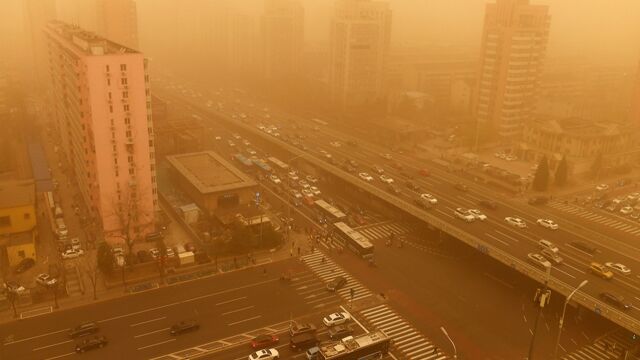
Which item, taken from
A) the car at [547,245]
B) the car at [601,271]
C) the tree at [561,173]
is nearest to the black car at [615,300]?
the car at [601,271]

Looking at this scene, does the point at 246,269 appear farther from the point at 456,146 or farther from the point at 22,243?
the point at 456,146

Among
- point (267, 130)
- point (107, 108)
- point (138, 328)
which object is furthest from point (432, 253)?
point (267, 130)

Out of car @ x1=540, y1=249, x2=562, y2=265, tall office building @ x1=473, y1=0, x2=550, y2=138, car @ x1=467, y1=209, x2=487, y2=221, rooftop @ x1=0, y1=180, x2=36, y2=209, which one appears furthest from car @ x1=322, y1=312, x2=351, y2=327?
tall office building @ x1=473, y1=0, x2=550, y2=138

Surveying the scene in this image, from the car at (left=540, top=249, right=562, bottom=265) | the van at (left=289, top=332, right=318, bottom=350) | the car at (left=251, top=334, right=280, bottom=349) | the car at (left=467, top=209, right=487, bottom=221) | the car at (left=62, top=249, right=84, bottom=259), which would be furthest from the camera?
the car at (left=467, top=209, right=487, bottom=221)

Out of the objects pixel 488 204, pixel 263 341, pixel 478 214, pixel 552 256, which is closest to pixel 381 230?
pixel 478 214

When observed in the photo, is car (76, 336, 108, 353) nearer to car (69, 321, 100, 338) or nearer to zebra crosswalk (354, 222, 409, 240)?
car (69, 321, 100, 338)
